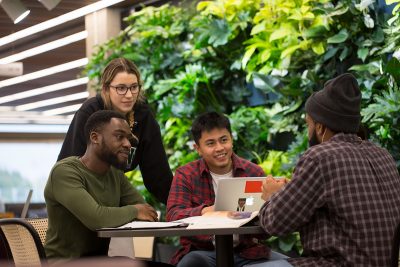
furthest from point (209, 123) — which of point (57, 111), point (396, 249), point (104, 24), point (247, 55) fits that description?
point (57, 111)

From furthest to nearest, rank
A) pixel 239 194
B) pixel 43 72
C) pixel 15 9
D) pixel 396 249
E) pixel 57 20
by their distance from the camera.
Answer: pixel 43 72
pixel 57 20
pixel 15 9
pixel 239 194
pixel 396 249

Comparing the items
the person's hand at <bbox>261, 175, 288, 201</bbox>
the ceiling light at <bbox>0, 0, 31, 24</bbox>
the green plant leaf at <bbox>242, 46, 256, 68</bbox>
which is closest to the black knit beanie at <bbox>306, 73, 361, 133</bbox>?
the person's hand at <bbox>261, 175, 288, 201</bbox>

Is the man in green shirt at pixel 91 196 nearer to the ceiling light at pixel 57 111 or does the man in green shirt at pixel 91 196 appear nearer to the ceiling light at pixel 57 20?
the ceiling light at pixel 57 20

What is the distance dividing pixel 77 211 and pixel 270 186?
30.0 inches

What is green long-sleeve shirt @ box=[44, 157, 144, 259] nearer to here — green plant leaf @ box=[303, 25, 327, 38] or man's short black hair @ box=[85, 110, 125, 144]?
man's short black hair @ box=[85, 110, 125, 144]

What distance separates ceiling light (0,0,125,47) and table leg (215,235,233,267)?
298 inches

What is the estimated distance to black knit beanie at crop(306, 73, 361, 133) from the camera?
3.08 metres

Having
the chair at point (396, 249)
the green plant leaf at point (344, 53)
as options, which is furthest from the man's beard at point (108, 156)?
the green plant leaf at point (344, 53)

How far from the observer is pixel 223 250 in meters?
3.45

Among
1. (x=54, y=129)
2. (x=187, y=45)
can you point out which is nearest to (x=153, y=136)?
(x=187, y=45)

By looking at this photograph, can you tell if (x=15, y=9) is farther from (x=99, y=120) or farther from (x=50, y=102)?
(x=99, y=120)

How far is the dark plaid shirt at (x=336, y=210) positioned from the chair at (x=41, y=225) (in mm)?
1271

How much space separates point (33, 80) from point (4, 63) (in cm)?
145

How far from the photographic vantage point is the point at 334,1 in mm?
5965
